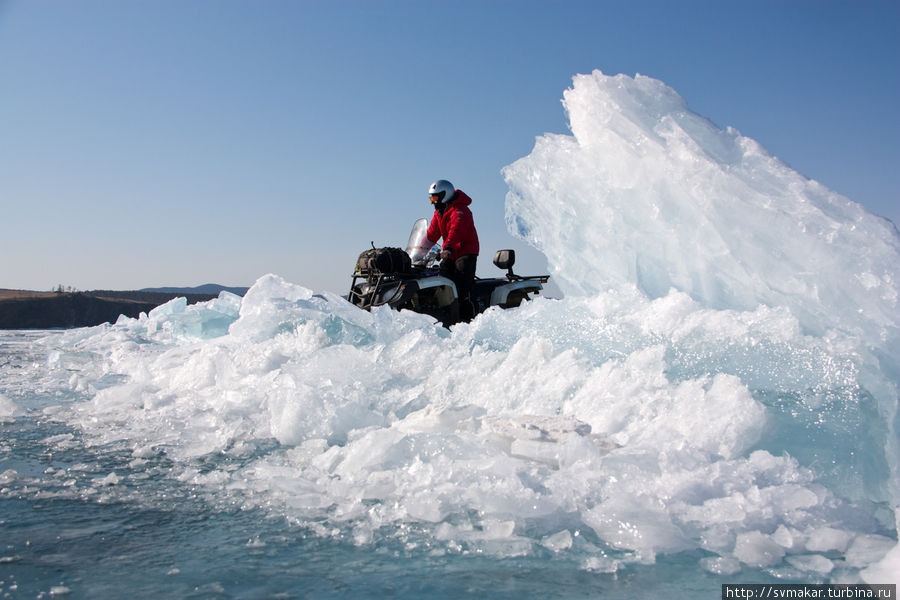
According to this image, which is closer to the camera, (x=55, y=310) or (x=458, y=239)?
(x=458, y=239)

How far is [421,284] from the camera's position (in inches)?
268

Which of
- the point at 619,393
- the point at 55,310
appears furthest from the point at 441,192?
the point at 55,310

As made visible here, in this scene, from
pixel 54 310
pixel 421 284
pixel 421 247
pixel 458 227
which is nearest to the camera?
pixel 421 284

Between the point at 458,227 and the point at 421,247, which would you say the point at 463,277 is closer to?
the point at 458,227

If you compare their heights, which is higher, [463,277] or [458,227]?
[458,227]

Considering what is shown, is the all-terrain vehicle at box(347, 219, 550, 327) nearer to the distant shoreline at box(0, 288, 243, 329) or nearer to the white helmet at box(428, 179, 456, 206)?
the white helmet at box(428, 179, 456, 206)

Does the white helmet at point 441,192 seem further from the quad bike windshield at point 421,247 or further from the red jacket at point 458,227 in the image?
the quad bike windshield at point 421,247

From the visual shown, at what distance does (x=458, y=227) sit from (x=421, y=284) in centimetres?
97

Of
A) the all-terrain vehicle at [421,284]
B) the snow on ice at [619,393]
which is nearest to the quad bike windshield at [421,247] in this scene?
the all-terrain vehicle at [421,284]

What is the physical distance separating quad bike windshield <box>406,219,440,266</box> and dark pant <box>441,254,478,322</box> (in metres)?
0.26

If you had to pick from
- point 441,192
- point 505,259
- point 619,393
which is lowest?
point 619,393

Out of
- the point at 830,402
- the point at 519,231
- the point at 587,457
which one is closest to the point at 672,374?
the point at 830,402

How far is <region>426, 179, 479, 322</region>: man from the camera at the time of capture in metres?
7.34

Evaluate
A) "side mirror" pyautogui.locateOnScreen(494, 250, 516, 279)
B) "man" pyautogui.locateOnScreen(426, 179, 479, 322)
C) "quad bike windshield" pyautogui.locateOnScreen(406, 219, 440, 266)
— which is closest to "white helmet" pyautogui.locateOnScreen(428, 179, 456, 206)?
"man" pyautogui.locateOnScreen(426, 179, 479, 322)
